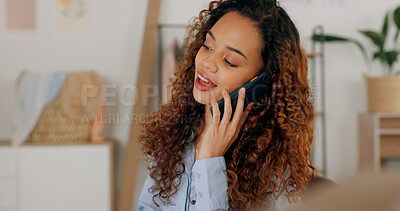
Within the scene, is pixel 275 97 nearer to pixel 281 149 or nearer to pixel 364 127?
pixel 281 149

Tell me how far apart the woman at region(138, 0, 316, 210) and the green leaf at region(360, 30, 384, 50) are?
2.06m

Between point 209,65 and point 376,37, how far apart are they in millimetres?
2291

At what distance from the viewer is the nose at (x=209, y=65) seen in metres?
0.78

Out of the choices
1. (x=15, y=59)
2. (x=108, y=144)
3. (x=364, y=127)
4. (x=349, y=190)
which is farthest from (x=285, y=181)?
(x=15, y=59)

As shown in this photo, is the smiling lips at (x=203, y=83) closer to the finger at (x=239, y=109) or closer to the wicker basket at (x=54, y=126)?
the finger at (x=239, y=109)

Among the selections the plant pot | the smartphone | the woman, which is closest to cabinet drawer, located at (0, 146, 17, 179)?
the woman

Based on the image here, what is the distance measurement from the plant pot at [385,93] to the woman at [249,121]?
81.1 inches

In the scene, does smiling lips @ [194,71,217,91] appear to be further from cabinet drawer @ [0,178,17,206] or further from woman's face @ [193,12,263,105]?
cabinet drawer @ [0,178,17,206]

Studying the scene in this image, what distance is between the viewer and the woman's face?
768mm

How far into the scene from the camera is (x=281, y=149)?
83 centimetres

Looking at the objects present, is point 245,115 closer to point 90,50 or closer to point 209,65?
point 209,65

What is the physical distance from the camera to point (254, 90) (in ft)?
2.72

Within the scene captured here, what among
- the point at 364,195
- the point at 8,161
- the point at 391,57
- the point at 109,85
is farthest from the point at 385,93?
the point at 364,195

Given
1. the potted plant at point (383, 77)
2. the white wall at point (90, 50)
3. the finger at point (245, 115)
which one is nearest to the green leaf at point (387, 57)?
the potted plant at point (383, 77)
